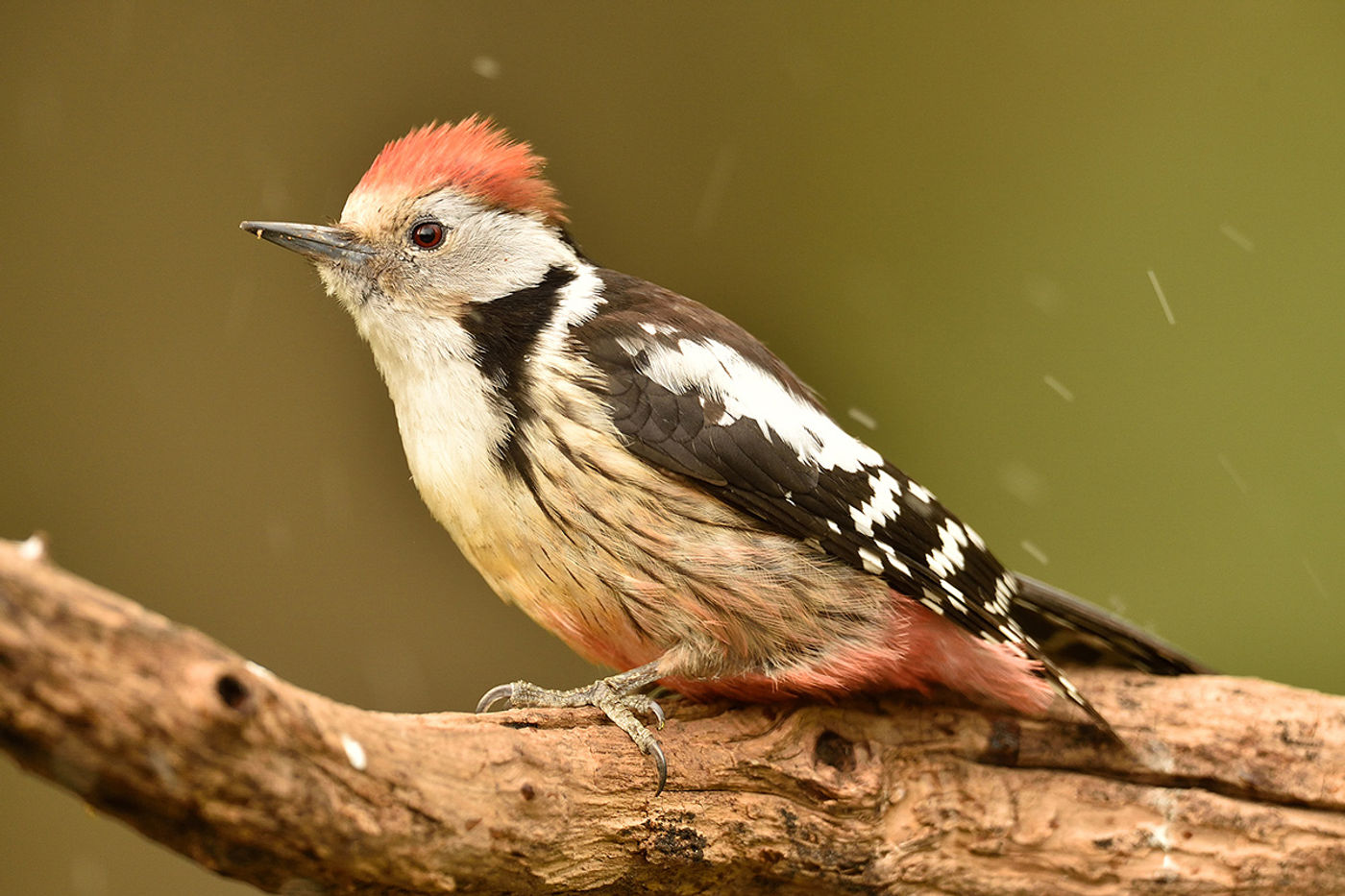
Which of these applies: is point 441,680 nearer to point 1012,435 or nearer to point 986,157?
point 1012,435

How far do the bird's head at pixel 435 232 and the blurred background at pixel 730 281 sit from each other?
0.81 metres

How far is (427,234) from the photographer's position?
1.54 m

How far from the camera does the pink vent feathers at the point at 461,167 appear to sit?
157 cm

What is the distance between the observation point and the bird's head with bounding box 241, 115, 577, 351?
4.98ft

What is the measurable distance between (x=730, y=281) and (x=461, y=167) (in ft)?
3.85

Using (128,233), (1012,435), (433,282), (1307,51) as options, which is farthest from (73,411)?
(1307,51)

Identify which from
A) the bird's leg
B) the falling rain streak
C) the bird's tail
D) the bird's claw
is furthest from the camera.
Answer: the falling rain streak

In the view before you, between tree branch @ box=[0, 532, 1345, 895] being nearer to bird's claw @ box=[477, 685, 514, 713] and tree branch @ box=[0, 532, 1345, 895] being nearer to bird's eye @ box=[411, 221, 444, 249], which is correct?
bird's claw @ box=[477, 685, 514, 713]

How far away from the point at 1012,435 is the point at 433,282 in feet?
5.30

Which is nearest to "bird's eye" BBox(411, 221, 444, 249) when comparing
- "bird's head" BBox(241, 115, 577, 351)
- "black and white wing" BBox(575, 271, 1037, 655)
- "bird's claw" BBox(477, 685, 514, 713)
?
"bird's head" BBox(241, 115, 577, 351)

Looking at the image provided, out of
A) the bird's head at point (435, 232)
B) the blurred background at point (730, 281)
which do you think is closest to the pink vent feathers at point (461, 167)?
the bird's head at point (435, 232)

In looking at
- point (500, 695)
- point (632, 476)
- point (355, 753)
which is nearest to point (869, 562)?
point (632, 476)

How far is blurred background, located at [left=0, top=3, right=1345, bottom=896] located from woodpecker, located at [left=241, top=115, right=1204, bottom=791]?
89 centimetres

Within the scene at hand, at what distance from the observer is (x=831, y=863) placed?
1.42 m
